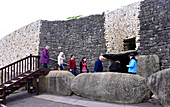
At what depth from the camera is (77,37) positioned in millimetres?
10117

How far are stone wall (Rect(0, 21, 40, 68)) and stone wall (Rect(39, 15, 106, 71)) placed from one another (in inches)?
26.3

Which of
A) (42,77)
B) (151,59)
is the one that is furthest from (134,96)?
(42,77)

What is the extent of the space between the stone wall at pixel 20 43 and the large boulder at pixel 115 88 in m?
6.45

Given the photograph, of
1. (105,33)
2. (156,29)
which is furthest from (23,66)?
(156,29)

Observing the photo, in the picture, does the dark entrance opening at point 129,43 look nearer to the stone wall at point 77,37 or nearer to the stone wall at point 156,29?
the stone wall at point 156,29

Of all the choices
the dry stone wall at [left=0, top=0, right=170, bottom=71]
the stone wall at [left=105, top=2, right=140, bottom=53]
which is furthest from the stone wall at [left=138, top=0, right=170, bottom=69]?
the stone wall at [left=105, top=2, right=140, bottom=53]

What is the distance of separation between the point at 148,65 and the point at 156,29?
1.90 meters

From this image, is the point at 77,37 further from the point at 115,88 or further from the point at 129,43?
the point at 115,88

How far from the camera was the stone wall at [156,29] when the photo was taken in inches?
269

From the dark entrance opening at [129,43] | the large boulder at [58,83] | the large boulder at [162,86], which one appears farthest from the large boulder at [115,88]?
the dark entrance opening at [129,43]

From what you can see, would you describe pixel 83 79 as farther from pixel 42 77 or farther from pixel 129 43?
pixel 129 43

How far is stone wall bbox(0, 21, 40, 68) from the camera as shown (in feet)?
35.0

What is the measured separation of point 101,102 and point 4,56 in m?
14.1

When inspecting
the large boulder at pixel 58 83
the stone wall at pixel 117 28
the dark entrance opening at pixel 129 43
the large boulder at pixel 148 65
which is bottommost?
the large boulder at pixel 58 83
